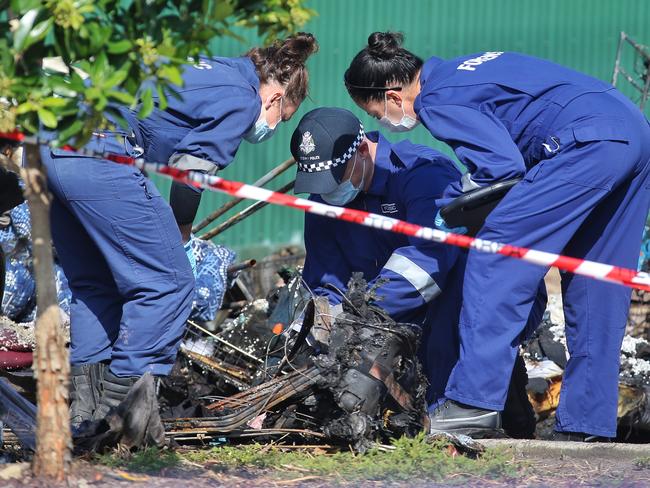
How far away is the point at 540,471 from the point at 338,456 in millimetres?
699

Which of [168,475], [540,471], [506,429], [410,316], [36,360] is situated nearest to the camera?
[36,360]

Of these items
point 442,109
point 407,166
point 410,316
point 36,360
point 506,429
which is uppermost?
point 442,109

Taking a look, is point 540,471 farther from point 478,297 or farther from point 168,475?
point 168,475

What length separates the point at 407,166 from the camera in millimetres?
4656

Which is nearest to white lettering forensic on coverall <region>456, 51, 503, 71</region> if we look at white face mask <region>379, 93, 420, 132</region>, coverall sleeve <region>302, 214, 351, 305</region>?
white face mask <region>379, 93, 420, 132</region>

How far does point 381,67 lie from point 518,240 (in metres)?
0.99

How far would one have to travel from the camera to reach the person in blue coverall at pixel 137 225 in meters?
3.97

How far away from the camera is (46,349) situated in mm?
2838

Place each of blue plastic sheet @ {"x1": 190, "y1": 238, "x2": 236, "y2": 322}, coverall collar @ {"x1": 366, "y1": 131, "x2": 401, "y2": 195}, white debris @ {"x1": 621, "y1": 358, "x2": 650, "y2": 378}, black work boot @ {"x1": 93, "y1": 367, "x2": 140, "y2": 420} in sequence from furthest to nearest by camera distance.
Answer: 1. blue plastic sheet @ {"x1": 190, "y1": 238, "x2": 236, "y2": 322}
2. white debris @ {"x1": 621, "y1": 358, "x2": 650, "y2": 378}
3. coverall collar @ {"x1": 366, "y1": 131, "x2": 401, "y2": 195}
4. black work boot @ {"x1": 93, "y1": 367, "x2": 140, "y2": 420}

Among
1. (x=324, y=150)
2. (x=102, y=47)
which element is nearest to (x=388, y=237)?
(x=324, y=150)

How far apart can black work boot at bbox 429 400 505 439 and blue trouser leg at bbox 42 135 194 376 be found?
108 cm

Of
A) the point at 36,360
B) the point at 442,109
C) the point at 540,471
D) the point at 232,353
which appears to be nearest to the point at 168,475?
the point at 36,360

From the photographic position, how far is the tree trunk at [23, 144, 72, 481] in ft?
9.21

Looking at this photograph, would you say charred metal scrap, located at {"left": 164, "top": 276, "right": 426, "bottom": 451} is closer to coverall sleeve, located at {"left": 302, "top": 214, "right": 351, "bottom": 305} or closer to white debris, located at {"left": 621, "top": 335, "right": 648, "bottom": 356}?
coverall sleeve, located at {"left": 302, "top": 214, "right": 351, "bottom": 305}
